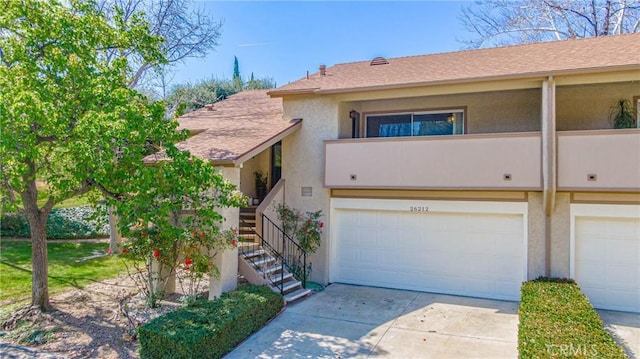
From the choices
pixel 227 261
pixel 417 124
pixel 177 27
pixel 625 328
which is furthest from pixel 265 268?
pixel 177 27

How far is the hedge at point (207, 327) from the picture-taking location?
5996mm

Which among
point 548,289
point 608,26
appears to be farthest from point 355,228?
point 608,26

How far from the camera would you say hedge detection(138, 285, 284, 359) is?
5996mm

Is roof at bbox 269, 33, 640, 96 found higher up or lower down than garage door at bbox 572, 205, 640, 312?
higher up

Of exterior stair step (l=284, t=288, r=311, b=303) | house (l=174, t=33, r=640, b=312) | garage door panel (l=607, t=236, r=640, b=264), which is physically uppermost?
house (l=174, t=33, r=640, b=312)

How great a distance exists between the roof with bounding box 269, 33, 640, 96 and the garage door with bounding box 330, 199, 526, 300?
3.07 m

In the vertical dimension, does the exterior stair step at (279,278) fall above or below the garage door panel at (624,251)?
A: below

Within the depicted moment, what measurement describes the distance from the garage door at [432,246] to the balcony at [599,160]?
1280mm

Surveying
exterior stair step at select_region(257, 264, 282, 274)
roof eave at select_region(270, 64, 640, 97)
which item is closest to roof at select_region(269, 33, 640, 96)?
roof eave at select_region(270, 64, 640, 97)

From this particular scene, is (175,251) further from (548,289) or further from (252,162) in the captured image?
(548,289)

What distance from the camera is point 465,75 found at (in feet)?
31.7

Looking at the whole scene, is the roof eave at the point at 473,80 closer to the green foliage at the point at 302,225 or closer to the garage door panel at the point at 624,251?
the green foliage at the point at 302,225

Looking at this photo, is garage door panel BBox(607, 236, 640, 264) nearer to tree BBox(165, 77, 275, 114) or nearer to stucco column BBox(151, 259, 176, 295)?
→ stucco column BBox(151, 259, 176, 295)

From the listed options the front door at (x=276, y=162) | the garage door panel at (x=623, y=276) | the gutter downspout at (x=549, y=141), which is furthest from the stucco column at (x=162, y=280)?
the garage door panel at (x=623, y=276)
